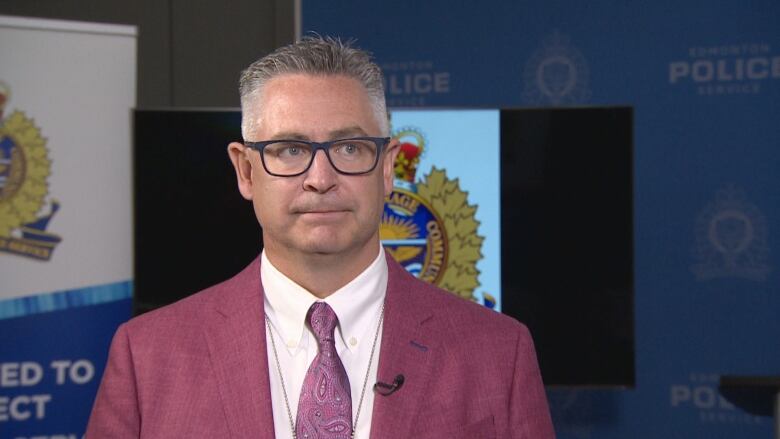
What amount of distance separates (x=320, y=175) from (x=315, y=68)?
18 cm

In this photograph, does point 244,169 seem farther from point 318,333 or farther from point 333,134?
point 318,333

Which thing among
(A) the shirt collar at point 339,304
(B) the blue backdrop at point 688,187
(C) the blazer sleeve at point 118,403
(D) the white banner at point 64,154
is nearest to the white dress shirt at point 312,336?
(A) the shirt collar at point 339,304

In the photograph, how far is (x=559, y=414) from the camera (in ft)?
11.3

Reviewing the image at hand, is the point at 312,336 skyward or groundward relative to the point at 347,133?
groundward

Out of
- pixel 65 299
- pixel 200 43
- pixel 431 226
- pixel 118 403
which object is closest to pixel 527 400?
pixel 118 403

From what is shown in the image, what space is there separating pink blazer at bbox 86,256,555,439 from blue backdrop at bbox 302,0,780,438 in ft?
6.81

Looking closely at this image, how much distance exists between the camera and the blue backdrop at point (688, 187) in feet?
10.8

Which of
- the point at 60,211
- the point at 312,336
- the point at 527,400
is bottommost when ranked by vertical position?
the point at 527,400

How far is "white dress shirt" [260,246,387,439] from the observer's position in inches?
54.5

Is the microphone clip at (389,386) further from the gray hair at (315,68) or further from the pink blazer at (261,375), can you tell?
the gray hair at (315,68)

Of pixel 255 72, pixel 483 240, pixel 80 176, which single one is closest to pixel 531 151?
pixel 483 240

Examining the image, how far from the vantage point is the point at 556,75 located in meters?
3.46

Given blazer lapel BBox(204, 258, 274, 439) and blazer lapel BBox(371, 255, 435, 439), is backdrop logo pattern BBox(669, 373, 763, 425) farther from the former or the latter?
blazer lapel BBox(204, 258, 274, 439)

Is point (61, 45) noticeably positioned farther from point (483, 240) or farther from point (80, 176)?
point (483, 240)
